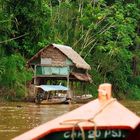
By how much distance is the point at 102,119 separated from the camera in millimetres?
4133

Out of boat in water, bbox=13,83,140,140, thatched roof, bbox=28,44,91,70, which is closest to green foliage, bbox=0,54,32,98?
thatched roof, bbox=28,44,91,70

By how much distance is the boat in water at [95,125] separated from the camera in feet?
13.1

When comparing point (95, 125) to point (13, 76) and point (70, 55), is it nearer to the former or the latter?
point (13, 76)

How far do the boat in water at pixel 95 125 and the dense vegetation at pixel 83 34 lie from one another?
23080 millimetres

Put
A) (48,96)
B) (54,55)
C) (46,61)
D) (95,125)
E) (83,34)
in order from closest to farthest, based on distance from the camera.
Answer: (95,125) < (48,96) < (54,55) < (46,61) < (83,34)

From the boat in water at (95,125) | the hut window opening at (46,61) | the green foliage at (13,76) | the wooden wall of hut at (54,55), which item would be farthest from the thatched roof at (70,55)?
the boat in water at (95,125)

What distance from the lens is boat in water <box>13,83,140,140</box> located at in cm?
401

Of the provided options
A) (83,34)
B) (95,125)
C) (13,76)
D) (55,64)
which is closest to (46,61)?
(55,64)

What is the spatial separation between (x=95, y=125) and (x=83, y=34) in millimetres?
32183

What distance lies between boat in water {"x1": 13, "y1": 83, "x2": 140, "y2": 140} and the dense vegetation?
2308 centimetres

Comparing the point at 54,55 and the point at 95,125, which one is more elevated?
the point at 95,125

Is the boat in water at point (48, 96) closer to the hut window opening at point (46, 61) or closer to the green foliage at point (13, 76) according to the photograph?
the green foliage at point (13, 76)

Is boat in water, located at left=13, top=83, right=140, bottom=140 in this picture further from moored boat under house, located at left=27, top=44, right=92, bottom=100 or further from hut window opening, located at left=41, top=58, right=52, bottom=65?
hut window opening, located at left=41, top=58, right=52, bottom=65

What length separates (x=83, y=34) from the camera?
36.1 metres
